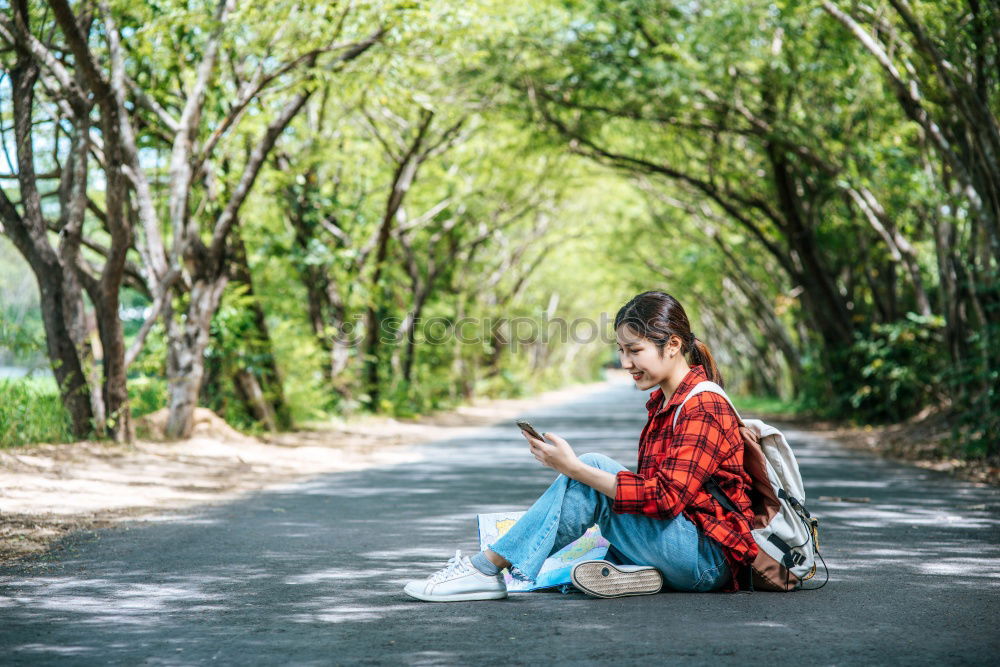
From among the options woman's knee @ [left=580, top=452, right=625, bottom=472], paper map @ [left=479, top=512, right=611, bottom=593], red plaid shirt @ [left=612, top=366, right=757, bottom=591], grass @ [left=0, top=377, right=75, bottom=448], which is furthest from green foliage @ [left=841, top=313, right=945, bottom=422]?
woman's knee @ [left=580, top=452, right=625, bottom=472]

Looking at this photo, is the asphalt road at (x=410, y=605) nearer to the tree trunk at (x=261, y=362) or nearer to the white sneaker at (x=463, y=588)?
the white sneaker at (x=463, y=588)

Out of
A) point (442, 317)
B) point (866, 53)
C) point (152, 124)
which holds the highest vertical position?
point (866, 53)

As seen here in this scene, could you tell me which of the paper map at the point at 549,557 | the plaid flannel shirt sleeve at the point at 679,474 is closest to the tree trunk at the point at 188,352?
the paper map at the point at 549,557

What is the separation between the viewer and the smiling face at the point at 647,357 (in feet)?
16.9

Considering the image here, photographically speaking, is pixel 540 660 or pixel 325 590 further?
pixel 325 590

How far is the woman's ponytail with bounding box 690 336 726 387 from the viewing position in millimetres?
5332

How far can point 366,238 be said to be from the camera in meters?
22.8

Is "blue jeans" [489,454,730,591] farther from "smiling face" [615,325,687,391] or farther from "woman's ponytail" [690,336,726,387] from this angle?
"woman's ponytail" [690,336,726,387]

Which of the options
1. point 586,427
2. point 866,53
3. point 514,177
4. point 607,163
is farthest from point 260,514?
point 514,177

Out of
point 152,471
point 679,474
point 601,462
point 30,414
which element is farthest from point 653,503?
point 30,414

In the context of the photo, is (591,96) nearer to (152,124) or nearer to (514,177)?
(152,124)

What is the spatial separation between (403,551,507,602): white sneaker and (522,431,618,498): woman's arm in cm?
67

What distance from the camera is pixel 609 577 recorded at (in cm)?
527

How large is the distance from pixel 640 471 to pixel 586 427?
647 inches
